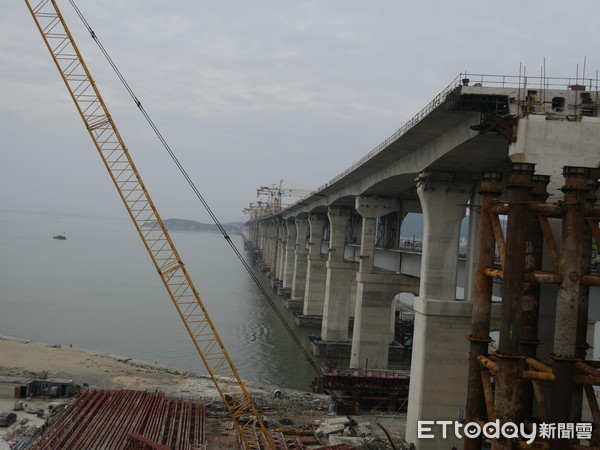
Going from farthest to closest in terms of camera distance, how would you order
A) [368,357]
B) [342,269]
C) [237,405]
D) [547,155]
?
1. [342,269]
2. [368,357]
3. [237,405]
4. [547,155]

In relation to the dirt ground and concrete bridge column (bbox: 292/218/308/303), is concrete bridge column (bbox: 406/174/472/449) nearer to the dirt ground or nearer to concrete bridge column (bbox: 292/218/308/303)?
the dirt ground

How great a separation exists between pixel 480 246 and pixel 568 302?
2.81 metres

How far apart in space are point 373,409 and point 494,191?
23.3 m

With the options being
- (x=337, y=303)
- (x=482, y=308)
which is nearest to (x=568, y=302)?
(x=482, y=308)

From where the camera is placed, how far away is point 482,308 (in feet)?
50.7

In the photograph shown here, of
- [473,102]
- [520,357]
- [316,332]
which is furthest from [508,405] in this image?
[316,332]

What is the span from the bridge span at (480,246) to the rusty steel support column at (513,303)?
3 centimetres

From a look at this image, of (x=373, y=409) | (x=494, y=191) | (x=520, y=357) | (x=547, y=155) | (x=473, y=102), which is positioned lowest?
(x=373, y=409)

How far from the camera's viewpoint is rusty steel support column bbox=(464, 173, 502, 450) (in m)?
15.3

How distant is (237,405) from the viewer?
27.8 metres

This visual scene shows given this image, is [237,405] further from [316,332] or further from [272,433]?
[316,332]

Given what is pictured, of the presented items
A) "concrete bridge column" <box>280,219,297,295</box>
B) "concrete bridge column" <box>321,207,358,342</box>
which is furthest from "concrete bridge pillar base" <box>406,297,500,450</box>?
"concrete bridge column" <box>280,219,297,295</box>

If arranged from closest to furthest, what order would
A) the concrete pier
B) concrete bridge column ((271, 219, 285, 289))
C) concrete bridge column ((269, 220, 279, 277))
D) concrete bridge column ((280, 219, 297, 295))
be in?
the concrete pier < concrete bridge column ((280, 219, 297, 295)) < concrete bridge column ((271, 219, 285, 289)) < concrete bridge column ((269, 220, 279, 277))

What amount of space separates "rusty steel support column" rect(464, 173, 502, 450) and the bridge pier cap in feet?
92.8
